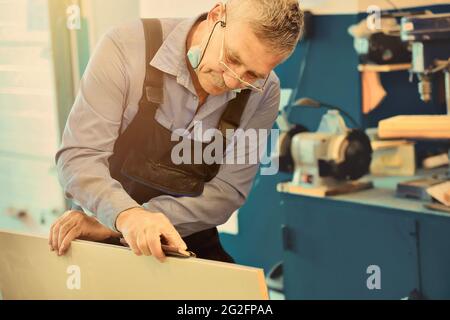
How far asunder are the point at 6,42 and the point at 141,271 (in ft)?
7.33

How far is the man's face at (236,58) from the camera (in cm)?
168

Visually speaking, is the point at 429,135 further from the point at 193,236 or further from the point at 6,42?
the point at 6,42

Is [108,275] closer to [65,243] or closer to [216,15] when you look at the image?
[65,243]

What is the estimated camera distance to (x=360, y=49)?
313cm

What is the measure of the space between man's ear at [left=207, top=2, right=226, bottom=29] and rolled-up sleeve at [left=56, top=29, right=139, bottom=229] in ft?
0.85

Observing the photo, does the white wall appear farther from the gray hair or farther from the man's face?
the gray hair

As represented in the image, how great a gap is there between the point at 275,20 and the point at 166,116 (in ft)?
1.88

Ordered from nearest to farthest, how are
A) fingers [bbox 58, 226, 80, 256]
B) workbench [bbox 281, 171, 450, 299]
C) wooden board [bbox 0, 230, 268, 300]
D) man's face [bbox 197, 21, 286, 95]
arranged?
1. wooden board [bbox 0, 230, 268, 300]
2. fingers [bbox 58, 226, 80, 256]
3. man's face [bbox 197, 21, 286, 95]
4. workbench [bbox 281, 171, 450, 299]

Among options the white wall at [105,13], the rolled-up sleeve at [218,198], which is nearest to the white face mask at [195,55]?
the rolled-up sleeve at [218,198]

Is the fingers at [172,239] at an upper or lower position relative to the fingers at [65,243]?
upper

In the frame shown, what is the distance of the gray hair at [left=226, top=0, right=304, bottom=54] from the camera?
64.4 inches

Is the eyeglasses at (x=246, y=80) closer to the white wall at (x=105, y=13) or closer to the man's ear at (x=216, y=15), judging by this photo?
the man's ear at (x=216, y=15)

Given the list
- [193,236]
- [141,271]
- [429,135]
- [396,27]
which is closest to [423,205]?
[429,135]

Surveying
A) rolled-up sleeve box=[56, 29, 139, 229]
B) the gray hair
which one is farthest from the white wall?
the gray hair
